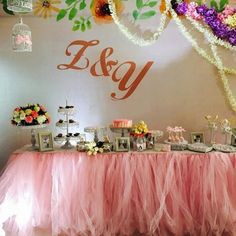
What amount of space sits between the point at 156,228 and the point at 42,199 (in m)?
1.04

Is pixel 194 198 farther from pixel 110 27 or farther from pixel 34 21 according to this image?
pixel 34 21

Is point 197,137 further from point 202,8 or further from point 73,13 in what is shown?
point 73,13

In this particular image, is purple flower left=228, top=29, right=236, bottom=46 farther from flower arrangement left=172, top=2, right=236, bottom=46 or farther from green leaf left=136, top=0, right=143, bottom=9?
green leaf left=136, top=0, right=143, bottom=9

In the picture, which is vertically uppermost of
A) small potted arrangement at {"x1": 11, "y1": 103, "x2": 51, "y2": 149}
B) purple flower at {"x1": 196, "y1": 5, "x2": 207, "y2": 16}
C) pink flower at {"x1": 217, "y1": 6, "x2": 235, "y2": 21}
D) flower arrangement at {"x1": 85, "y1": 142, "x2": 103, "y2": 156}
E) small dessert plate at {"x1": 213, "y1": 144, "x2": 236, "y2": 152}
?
purple flower at {"x1": 196, "y1": 5, "x2": 207, "y2": 16}

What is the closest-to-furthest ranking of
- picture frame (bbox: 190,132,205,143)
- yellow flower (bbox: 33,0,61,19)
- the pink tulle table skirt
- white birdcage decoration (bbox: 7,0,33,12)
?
1. white birdcage decoration (bbox: 7,0,33,12)
2. the pink tulle table skirt
3. picture frame (bbox: 190,132,205,143)
4. yellow flower (bbox: 33,0,61,19)

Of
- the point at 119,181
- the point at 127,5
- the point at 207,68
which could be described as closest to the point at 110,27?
the point at 127,5

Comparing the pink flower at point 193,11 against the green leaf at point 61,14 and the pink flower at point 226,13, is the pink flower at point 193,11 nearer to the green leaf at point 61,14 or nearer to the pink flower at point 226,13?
the pink flower at point 226,13

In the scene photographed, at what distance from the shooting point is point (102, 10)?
291 centimetres

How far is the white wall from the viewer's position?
9.71ft

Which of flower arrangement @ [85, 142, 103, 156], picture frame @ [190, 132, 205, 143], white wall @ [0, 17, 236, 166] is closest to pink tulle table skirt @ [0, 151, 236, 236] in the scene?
flower arrangement @ [85, 142, 103, 156]

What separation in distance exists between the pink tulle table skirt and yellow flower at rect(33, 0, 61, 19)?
1.53 meters

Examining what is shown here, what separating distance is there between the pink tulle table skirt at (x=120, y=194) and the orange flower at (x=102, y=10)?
146 centimetres

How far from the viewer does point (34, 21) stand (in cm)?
298

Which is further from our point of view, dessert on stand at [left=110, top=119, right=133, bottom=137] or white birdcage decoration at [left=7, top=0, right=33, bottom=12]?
dessert on stand at [left=110, top=119, right=133, bottom=137]
